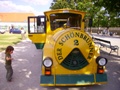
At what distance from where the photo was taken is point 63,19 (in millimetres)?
9750

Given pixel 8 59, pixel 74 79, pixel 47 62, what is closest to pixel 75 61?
pixel 74 79

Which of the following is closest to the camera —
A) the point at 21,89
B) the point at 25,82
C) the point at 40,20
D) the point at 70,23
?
the point at 21,89

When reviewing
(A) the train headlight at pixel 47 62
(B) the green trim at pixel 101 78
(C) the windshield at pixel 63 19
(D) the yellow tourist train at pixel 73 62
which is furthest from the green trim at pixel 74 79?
(C) the windshield at pixel 63 19

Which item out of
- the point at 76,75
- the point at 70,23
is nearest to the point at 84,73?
the point at 76,75

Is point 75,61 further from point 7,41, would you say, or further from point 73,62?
point 7,41

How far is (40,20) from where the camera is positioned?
10.4 meters

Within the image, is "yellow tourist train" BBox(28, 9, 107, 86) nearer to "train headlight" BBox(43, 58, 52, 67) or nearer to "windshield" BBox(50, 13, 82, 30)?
"train headlight" BBox(43, 58, 52, 67)

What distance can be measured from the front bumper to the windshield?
3392 millimetres

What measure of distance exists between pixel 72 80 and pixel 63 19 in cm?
387

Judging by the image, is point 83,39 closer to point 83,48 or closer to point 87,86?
point 83,48

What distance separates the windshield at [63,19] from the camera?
9609 millimetres

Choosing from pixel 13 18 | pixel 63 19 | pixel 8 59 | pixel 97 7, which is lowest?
pixel 8 59

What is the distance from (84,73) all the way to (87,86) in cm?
69

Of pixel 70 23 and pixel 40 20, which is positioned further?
pixel 40 20
